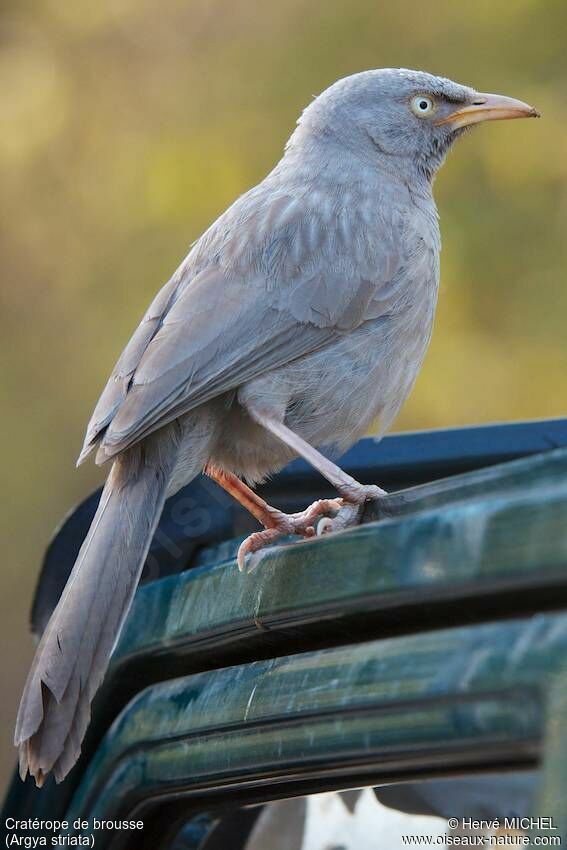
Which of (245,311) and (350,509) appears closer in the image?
(350,509)

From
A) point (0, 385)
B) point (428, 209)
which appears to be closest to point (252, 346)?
point (428, 209)

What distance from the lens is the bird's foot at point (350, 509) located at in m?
3.40

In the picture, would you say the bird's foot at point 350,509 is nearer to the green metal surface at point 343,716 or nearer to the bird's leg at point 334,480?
the bird's leg at point 334,480

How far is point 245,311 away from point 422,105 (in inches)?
64.0

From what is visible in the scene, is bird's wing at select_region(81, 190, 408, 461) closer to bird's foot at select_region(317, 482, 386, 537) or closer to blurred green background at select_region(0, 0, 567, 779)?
bird's foot at select_region(317, 482, 386, 537)

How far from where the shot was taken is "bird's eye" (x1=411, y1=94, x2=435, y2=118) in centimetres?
559

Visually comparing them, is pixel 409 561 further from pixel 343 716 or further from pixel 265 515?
pixel 265 515

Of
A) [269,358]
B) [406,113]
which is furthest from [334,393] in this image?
[406,113]

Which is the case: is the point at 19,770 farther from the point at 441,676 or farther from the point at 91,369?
the point at 91,369

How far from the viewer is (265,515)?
4578mm

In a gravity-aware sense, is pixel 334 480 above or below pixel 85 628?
above

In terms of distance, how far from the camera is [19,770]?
358 cm

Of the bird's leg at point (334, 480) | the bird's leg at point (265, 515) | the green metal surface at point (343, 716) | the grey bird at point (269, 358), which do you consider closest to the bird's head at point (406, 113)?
the grey bird at point (269, 358)

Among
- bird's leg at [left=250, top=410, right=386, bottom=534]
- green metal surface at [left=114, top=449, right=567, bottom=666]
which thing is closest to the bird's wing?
bird's leg at [left=250, top=410, right=386, bottom=534]
